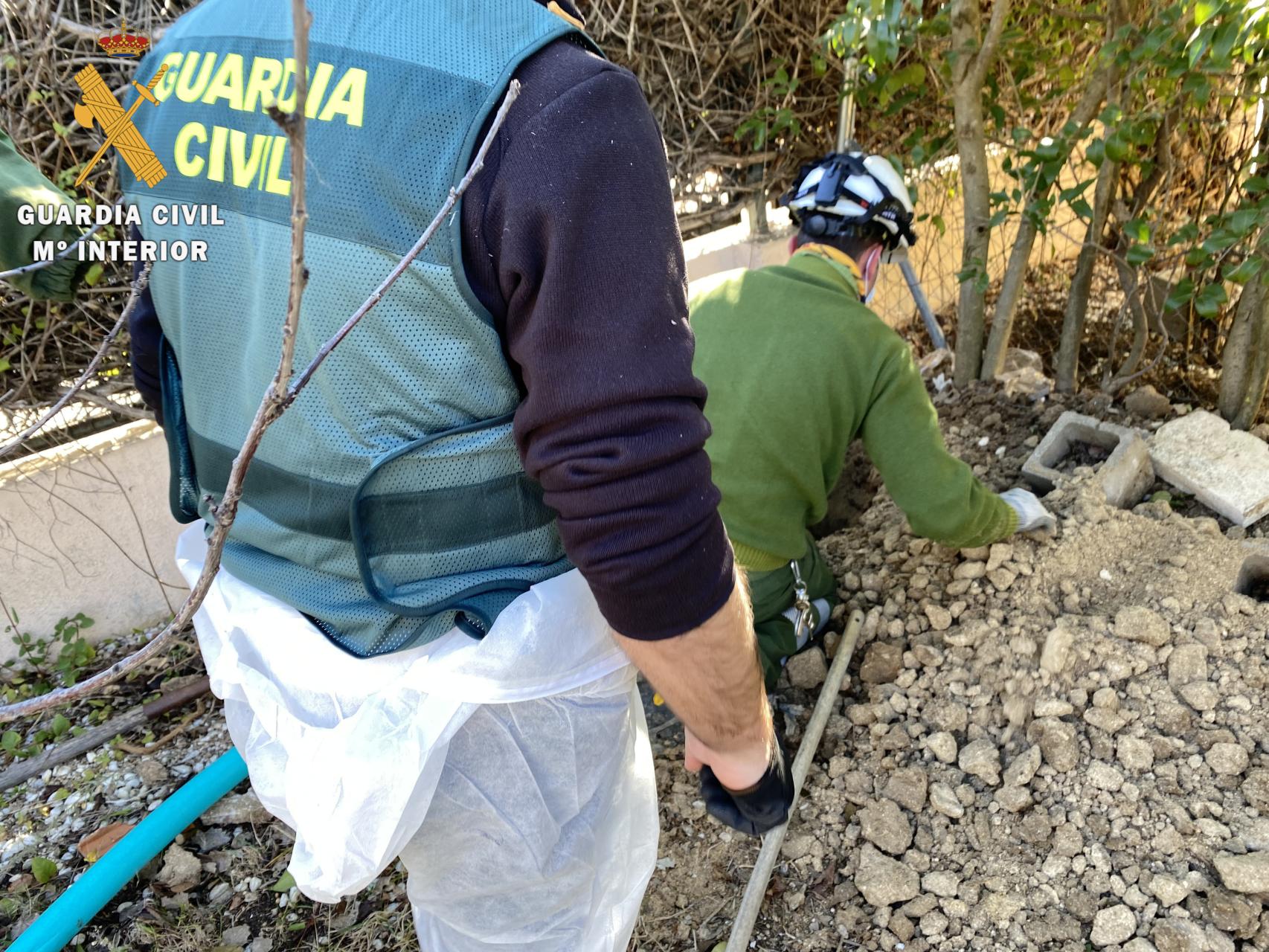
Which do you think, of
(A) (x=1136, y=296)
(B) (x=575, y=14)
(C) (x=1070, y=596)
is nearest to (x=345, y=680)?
(B) (x=575, y=14)

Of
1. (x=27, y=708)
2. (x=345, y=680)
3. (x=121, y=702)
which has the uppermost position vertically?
(x=27, y=708)

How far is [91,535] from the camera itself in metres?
2.88

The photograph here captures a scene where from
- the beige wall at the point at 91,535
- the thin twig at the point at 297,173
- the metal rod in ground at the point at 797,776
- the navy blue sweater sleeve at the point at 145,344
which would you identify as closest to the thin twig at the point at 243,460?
the thin twig at the point at 297,173

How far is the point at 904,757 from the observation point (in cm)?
217

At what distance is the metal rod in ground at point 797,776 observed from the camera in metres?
1.86

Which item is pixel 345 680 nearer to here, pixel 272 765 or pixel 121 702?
pixel 272 765

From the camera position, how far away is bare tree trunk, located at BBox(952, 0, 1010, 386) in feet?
8.92

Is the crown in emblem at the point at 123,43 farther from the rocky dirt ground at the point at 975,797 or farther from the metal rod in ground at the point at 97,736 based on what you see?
the rocky dirt ground at the point at 975,797

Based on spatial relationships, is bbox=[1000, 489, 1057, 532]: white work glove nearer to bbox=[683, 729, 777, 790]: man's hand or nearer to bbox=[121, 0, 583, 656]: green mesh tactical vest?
bbox=[683, 729, 777, 790]: man's hand

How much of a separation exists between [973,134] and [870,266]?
90cm

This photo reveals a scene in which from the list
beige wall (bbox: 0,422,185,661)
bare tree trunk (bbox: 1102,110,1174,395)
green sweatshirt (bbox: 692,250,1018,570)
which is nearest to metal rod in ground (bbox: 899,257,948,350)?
bare tree trunk (bbox: 1102,110,1174,395)

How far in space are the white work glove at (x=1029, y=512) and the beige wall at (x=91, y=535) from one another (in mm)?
2663

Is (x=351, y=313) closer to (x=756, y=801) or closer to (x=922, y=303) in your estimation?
(x=756, y=801)

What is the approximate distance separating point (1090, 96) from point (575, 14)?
7.54 ft
